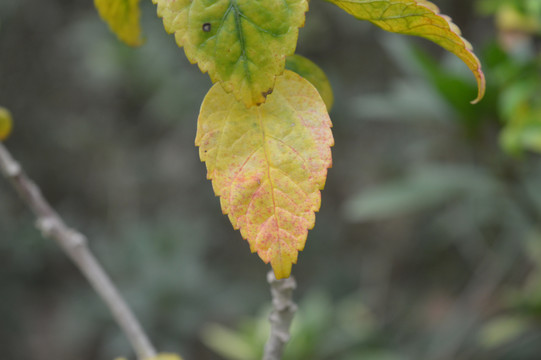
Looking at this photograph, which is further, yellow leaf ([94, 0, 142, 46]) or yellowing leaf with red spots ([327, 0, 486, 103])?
yellow leaf ([94, 0, 142, 46])

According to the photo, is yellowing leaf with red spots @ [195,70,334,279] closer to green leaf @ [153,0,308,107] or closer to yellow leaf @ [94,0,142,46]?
green leaf @ [153,0,308,107]

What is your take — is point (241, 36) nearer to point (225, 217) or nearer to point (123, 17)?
point (123, 17)

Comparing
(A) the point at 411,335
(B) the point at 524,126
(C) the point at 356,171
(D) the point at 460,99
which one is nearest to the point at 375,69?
(C) the point at 356,171

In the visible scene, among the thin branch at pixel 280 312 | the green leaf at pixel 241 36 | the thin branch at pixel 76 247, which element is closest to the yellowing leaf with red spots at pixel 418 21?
the green leaf at pixel 241 36

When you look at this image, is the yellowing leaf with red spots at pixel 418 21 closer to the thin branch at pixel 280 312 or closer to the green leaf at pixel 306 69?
the green leaf at pixel 306 69

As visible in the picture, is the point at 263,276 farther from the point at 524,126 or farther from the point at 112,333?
the point at 524,126

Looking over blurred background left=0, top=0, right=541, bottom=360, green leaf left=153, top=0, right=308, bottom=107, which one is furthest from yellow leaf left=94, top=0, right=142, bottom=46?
blurred background left=0, top=0, right=541, bottom=360
